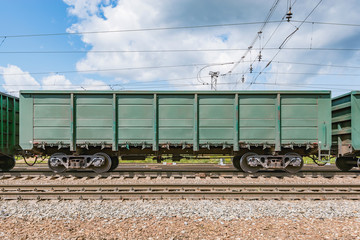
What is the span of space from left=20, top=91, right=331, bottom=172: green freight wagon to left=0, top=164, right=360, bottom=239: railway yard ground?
139 cm

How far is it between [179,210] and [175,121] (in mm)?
4434

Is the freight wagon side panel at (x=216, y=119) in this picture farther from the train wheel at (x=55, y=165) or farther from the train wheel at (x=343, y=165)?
the train wheel at (x=55, y=165)

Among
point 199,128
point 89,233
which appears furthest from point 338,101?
point 89,233

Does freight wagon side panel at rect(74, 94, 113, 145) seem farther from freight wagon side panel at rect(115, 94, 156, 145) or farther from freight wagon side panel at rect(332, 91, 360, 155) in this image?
freight wagon side panel at rect(332, 91, 360, 155)

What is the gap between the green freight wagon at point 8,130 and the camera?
9.64m

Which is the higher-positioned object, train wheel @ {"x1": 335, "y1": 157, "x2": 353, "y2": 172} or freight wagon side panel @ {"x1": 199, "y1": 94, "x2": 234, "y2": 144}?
freight wagon side panel @ {"x1": 199, "y1": 94, "x2": 234, "y2": 144}

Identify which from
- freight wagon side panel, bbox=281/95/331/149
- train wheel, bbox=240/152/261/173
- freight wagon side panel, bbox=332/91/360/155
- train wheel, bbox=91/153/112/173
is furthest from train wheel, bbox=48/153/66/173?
freight wagon side panel, bbox=332/91/360/155

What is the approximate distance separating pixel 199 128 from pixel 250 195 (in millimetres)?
3440

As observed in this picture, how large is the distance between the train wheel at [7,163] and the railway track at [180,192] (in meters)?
3.39

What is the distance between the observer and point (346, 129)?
948cm

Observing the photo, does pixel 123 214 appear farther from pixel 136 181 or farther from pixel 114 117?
pixel 114 117

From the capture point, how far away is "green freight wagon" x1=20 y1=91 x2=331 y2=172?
30.3 ft

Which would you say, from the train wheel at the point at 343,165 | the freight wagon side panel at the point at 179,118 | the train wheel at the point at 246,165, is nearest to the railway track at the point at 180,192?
the train wheel at the point at 246,165

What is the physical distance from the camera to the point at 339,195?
22.4ft
